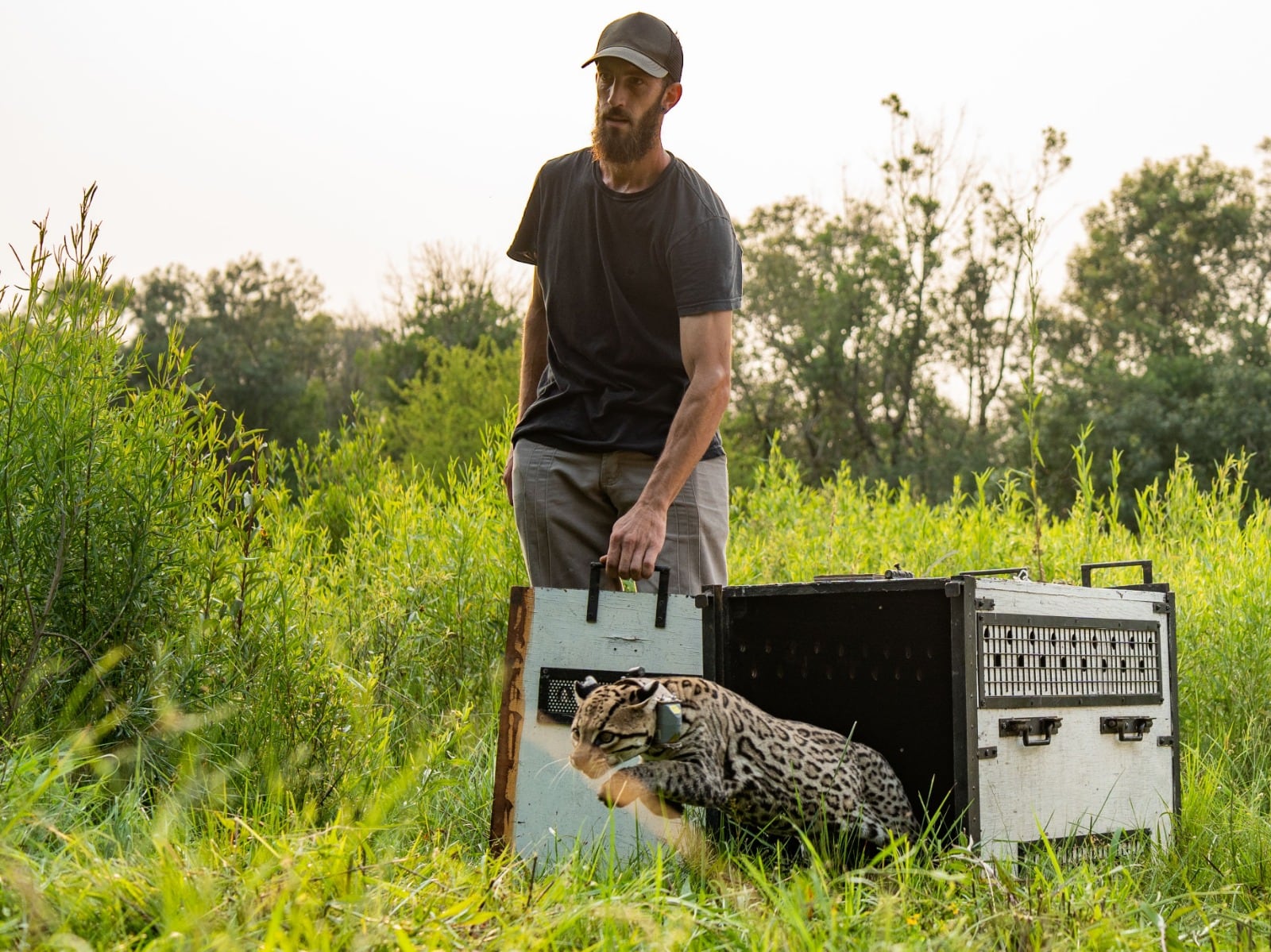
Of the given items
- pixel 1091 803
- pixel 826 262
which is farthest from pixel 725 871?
pixel 826 262

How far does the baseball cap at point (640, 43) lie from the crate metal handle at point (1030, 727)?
210cm

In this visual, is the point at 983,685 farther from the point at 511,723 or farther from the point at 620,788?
the point at 511,723

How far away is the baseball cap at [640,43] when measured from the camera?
12.1 feet

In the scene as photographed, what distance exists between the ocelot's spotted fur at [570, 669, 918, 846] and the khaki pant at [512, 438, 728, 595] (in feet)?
2.66

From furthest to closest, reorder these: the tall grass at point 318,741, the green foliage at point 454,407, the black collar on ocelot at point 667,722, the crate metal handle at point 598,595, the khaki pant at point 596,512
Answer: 1. the green foliage at point 454,407
2. the khaki pant at point 596,512
3. the crate metal handle at point 598,595
4. the black collar on ocelot at point 667,722
5. the tall grass at point 318,741

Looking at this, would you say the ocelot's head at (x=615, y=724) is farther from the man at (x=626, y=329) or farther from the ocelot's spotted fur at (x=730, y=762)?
the man at (x=626, y=329)

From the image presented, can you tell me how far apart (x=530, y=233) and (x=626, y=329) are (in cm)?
61

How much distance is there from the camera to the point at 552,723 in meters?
3.15

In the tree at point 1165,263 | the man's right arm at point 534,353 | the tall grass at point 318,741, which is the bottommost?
the tall grass at point 318,741

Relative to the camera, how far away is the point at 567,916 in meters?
2.19

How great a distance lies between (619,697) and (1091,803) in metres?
1.53

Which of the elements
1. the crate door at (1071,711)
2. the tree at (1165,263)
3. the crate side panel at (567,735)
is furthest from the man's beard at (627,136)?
the tree at (1165,263)

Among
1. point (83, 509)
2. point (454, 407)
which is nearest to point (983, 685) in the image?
point (83, 509)

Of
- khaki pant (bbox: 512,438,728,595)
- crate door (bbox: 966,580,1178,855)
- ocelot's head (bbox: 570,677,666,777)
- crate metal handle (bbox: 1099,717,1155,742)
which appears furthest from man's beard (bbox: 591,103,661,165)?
crate metal handle (bbox: 1099,717,1155,742)
